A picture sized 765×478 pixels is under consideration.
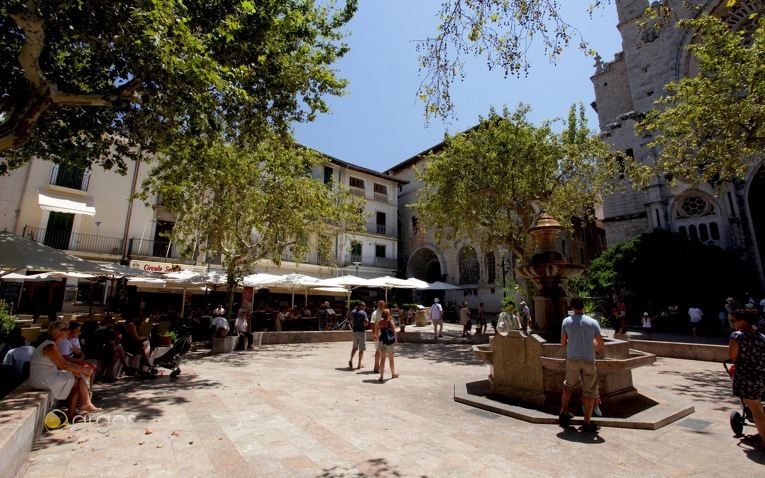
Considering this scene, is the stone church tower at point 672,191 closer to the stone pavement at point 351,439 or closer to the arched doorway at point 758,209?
the arched doorway at point 758,209

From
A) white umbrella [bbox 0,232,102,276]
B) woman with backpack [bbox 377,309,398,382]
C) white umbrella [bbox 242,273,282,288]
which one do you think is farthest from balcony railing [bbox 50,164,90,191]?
woman with backpack [bbox 377,309,398,382]

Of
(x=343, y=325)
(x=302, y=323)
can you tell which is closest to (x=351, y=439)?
(x=302, y=323)

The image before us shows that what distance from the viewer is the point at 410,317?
72.7 feet

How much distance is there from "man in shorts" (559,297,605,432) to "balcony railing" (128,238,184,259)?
64.2 feet

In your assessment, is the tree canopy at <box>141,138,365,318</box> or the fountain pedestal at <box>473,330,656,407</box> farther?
the tree canopy at <box>141,138,365,318</box>

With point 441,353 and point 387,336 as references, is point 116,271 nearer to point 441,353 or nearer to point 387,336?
point 387,336

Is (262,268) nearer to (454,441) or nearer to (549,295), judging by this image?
(549,295)

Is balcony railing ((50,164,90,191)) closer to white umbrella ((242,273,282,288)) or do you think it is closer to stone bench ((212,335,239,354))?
white umbrella ((242,273,282,288))

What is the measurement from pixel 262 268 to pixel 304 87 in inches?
610

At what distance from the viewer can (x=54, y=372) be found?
4.36m

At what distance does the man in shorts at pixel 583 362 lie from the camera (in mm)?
4426

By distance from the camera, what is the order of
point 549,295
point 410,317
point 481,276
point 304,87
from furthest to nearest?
point 481,276 < point 410,317 < point 304,87 < point 549,295

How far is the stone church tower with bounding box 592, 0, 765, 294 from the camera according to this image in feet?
61.3

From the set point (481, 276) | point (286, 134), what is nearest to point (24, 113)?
point (286, 134)
